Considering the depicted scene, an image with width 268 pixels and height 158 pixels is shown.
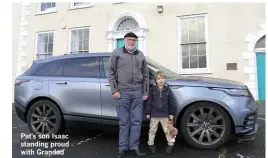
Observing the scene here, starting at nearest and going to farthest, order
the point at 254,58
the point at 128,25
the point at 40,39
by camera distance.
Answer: the point at 254,58 < the point at 128,25 < the point at 40,39

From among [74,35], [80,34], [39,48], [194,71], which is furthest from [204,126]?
[39,48]

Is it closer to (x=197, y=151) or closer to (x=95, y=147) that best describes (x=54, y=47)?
(x=95, y=147)

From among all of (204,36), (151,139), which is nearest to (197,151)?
(151,139)

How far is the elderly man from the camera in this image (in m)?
3.41

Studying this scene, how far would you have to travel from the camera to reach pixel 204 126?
3.54 meters

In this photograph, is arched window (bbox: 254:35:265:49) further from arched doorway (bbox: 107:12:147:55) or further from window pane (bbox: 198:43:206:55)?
arched doorway (bbox: 107:12:147:55)

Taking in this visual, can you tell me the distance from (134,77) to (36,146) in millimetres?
1787

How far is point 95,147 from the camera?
12.6 feet

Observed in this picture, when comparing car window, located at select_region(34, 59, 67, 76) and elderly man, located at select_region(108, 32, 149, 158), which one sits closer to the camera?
elderly man, located at select_region(108, 32, 149, 158)

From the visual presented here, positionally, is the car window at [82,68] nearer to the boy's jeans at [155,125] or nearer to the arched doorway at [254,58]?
the boy's jeans at [155,125]

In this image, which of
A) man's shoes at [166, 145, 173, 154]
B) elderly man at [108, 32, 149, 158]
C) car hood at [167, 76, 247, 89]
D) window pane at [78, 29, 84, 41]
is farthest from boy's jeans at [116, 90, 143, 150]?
window pane at [78, 29, 84, 41]

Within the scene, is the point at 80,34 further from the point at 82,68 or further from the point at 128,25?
the point at 82,68

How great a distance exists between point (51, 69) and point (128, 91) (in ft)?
5.59

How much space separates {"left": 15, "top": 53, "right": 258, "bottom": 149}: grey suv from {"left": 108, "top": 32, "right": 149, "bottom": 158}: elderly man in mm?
289
